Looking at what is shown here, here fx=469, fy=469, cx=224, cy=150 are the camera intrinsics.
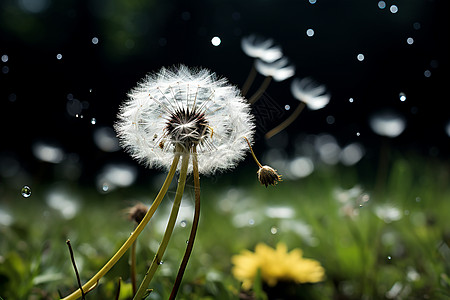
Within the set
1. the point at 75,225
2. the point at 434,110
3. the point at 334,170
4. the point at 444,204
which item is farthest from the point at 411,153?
the point at 75,225

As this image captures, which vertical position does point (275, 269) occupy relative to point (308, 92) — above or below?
below

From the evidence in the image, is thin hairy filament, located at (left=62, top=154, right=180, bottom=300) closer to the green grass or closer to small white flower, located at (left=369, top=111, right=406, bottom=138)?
the green grass

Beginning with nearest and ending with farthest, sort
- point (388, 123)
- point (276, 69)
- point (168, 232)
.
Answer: point (168, 232) → point (276, 69) → point (388, 123)

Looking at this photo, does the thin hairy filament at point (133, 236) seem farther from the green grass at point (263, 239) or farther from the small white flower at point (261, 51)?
the small white flower at point (261, 51)

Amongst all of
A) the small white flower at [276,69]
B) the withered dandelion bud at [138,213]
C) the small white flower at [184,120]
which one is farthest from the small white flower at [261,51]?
the withered dandelion bud at [138,213]

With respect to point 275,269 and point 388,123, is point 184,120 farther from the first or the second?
point 388,123

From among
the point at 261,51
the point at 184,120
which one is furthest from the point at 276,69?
the point at 184,120
